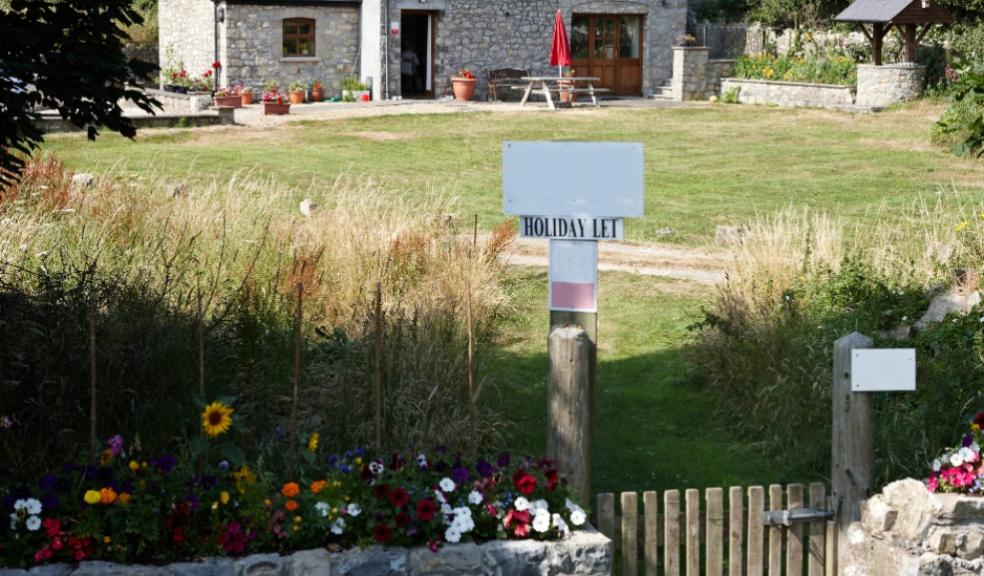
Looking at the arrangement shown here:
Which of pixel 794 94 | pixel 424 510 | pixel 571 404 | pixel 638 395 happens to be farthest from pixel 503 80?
pixel 424 510

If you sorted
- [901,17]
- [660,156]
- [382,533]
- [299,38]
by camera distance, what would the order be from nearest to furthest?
[382,533] → [660,156] → [901,17] → [299,38]

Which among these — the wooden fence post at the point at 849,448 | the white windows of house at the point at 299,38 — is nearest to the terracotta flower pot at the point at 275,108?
the white windows of house at the point at 299,38

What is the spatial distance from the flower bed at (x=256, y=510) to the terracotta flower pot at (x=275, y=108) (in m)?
19.5

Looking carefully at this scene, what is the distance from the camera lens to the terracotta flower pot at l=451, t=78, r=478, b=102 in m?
27.7

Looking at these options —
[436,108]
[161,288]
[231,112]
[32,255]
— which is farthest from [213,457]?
[436,108]

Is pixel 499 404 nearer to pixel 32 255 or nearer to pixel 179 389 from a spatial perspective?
pixel 179 389

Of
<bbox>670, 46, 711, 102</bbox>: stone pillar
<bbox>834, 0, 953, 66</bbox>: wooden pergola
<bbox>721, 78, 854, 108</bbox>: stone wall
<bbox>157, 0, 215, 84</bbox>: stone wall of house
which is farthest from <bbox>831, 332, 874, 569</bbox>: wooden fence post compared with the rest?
<bbox>670, 46, 711, 102</bbox>: stone pillar

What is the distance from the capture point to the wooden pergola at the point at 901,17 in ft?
82.2

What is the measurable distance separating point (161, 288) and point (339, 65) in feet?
67.7

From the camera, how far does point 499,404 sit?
Answer: 303 inches

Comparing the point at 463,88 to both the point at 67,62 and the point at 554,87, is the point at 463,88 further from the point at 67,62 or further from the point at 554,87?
the point at 67,62

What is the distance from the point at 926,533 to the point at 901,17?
70.4 feet

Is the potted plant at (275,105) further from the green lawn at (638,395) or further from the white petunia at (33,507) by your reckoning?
the white petunia at (33,507)

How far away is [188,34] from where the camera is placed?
28625 millimetres
